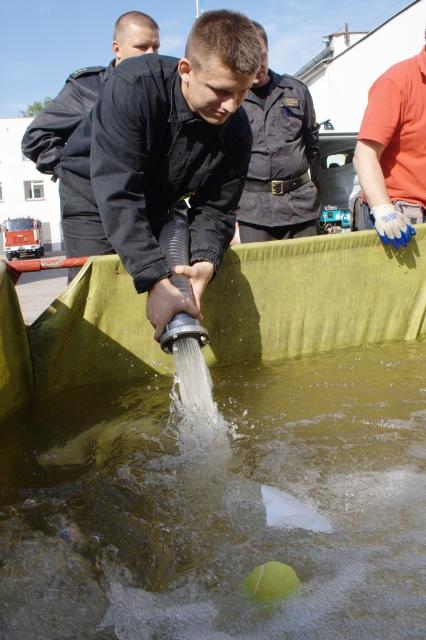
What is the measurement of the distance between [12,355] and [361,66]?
22094 millimetres

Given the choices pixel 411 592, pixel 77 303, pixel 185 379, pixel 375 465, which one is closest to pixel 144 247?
pixel 185 379

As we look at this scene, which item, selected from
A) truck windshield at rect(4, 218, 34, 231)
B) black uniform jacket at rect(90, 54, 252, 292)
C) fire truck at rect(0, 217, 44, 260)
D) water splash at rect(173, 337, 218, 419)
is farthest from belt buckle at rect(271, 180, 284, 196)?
truck windshield at rect(4, 218, 34, 231)

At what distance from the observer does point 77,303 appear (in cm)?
295

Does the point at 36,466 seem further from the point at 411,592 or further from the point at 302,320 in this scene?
the point at 302,320

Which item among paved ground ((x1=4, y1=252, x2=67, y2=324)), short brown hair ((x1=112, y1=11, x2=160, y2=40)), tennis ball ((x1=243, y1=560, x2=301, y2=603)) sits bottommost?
paved ground ((x1=4, y1=252, x2=67, y2=324))

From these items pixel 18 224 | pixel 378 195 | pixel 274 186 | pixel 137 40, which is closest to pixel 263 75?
pixel 274 186

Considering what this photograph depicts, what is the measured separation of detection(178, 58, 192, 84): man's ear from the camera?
2.36 metres

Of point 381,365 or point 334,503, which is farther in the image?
point 381,365

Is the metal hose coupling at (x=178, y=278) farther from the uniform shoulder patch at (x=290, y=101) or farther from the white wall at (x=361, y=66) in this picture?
the white wall at (x=361, y=66)

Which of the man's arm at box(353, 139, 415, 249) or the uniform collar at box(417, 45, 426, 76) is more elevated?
the uniform collar at box(417, 45, 426, 76)

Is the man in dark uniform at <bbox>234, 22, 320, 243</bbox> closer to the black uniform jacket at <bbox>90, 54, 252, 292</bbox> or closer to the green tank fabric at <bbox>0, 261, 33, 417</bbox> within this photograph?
the black uniform jacket at <bbox>90, 54, 252, 292</bbox>

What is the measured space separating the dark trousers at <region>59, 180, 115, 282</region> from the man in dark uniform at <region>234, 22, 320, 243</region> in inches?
45.2

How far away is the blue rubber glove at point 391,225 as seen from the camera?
11.5 feet

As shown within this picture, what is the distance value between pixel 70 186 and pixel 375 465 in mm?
1899
